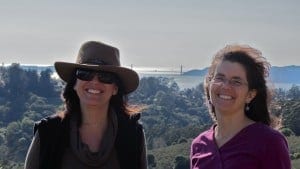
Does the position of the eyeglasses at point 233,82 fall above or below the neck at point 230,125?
above

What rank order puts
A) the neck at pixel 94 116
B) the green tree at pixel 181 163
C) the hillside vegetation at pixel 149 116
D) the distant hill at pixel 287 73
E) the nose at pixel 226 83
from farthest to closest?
the hillside vegetation at pixel 149 116 → the green tree at pixel 181 163 → the distant hill at pixel 287 73 → the neck at pixel 94 116 → the nose at pixel 226 83

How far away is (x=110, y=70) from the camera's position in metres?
3.70

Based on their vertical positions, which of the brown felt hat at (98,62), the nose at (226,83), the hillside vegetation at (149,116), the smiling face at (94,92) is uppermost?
the brown felt hat at (98,62)

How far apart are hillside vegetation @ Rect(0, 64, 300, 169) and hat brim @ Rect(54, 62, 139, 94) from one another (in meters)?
26.5

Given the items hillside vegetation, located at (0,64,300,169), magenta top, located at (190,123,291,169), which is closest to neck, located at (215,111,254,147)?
magenta top, located at (190,123,291,169)

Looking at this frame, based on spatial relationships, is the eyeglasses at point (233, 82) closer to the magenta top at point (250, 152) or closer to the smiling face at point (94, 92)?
the magenta top at point (250, 152)

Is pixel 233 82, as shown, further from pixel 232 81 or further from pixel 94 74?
pixel 94 74

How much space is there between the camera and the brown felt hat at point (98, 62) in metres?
3.74

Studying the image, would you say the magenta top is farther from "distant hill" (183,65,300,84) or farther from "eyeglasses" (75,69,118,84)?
"eyeglasses" (75,69,118,84)

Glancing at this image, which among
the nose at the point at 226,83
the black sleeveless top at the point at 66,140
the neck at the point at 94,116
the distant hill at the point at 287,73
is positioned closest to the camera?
the nose at the point at 226,83

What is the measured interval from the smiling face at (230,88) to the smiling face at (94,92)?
66 cm

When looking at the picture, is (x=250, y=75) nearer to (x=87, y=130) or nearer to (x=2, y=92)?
(x=87, y=130)

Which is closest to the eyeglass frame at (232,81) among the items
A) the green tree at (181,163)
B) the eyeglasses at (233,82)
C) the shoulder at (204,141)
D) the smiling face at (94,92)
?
the eyeglasses at (233,82)

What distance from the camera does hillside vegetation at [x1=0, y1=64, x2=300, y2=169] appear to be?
45.8m
